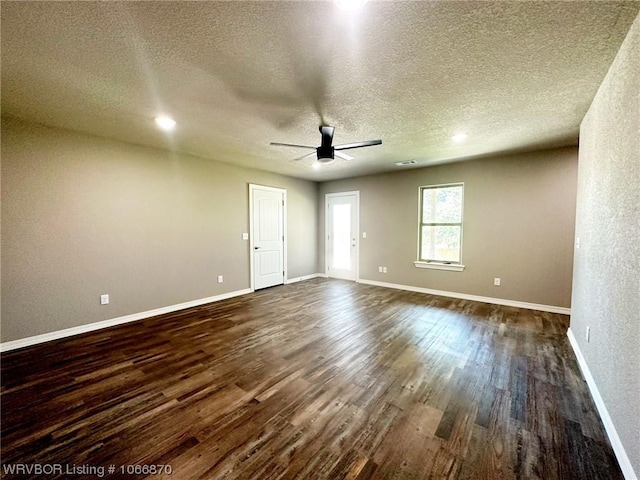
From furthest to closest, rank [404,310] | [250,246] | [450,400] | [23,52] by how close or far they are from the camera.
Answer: [250,246], [404,310], [450,400], [23,52]

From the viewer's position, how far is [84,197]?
337 cm

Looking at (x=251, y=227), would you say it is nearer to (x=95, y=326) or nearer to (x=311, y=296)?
(x=311, y=296)

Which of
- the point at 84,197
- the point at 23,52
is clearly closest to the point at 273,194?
the point at 84,197

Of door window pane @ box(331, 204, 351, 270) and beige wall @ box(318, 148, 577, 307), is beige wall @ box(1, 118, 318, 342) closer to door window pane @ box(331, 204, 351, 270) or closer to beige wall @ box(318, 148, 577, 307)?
door window pane @ box(331, 204, 351, 270)

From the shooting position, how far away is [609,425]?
170cm

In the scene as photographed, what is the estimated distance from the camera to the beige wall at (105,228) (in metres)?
2.95

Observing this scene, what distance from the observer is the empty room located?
1.52 metres

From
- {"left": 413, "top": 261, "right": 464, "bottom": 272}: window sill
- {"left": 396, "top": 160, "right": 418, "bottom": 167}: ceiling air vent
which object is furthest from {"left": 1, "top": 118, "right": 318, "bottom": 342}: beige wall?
{"left": 413, "top": 261, "right": 464, "bottom": 272}: window sill

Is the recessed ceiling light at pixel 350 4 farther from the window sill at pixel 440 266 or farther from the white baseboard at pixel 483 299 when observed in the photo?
the white baseboard at pixel 483 299

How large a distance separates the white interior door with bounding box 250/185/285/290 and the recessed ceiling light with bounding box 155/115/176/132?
2.25 m

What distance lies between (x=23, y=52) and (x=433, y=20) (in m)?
2.69

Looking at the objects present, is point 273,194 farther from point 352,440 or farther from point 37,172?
point 352,440

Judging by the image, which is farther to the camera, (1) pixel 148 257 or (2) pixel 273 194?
(2) pixel 273 194

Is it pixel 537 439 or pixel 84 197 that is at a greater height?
pixel 84 197
